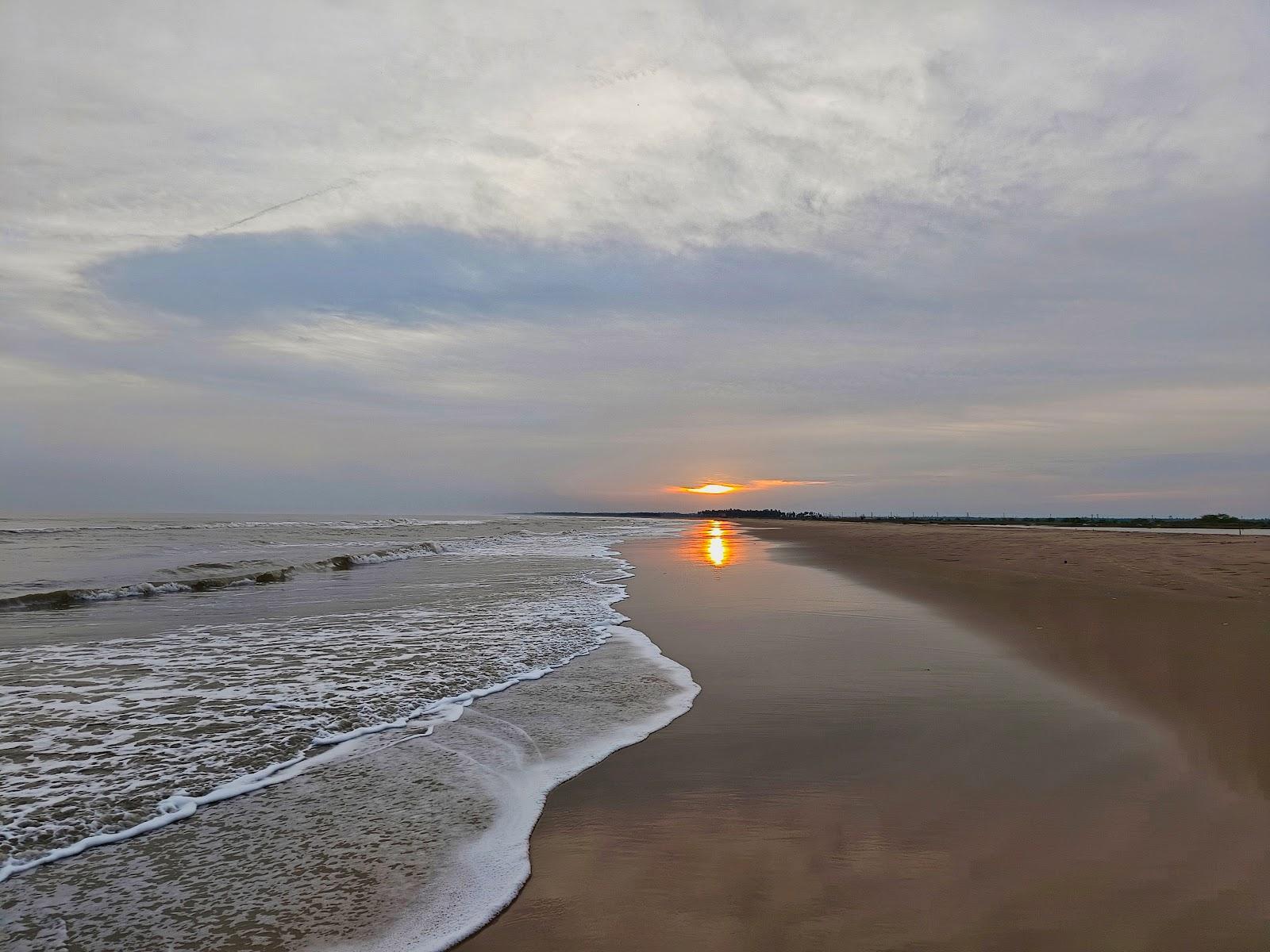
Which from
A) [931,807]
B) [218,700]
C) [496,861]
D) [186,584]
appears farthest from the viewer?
[186,584]

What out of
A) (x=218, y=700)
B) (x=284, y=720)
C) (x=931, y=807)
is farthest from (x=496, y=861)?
(x=218, y=700)

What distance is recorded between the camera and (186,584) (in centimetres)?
1698

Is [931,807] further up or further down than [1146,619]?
further down

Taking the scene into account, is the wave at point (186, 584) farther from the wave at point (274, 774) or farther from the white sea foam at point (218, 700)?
the wave at point (274, 774)

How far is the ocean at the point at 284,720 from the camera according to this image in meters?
3.63

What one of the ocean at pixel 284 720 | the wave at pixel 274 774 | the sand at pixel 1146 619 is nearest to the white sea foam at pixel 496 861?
the ocean at pixel 284 720

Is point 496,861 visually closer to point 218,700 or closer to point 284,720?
point 284,720

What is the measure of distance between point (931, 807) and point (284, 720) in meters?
5.19

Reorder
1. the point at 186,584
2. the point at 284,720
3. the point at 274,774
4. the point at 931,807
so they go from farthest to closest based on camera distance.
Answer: the point at 186,584 < the point at 284,720 < the point at 274,774 < the point at 931,807

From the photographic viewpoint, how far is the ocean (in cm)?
363

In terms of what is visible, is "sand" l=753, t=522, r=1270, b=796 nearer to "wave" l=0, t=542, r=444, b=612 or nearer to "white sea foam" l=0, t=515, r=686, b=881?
"white sea foam" l=0, t=515, r=686, b=881

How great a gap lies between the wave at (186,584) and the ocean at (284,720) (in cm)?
11

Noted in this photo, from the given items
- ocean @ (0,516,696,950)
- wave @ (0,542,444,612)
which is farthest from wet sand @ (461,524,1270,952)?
wave @ (0,542,444,612)

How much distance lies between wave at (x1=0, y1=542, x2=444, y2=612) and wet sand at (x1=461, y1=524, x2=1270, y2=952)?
43.2 feet
